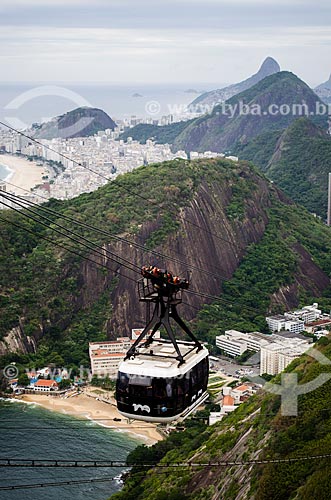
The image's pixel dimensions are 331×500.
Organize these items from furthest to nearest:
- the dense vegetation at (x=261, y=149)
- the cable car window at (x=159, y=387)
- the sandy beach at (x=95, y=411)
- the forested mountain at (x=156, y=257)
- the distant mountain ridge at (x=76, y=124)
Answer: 1. the distant mountain ridge at (x=76, y=124)
2. the dense vegetation at (x=261, y=149)
3. the forested mountain at (x=156, y=257)
4. the sandy beach at (x=95, y=411)
5. the cable car window at (x=159, y=387)

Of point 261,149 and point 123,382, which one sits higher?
point 261,149

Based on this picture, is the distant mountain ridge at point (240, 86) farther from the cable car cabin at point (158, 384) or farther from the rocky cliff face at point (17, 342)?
the cable car cabin at point (158, 384)

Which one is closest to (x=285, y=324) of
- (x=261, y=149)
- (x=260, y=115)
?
(x=261, y=149)

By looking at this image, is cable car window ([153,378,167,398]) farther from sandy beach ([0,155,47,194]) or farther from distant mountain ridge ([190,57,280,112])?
distant mountain ridge ([190,57,280,112])

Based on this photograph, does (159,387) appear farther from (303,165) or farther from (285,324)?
(303,165)

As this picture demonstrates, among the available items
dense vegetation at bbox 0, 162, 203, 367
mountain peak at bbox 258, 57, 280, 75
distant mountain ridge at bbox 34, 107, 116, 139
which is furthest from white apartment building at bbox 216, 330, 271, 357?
mountain peak at bbox 258, 57, 280, 75

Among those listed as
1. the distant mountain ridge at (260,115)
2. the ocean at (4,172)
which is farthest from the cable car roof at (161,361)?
the distant mountain ridge at (260,115)

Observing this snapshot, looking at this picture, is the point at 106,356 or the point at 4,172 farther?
the point at 4,172
